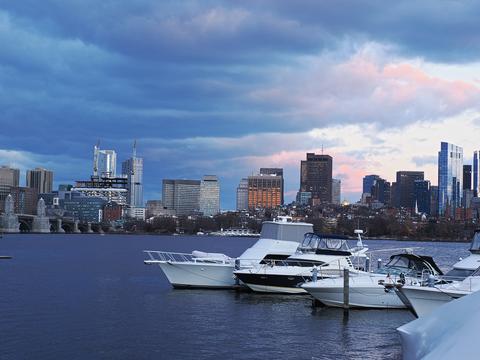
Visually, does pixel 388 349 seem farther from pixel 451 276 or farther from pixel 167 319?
pixel 167 319

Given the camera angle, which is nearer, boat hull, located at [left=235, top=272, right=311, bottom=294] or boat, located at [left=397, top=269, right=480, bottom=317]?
boat, located at [left=397, top=269, right=480, bottom=317]

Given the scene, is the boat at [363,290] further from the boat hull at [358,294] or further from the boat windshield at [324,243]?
the boat windshield at [324,243]

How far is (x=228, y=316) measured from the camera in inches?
1575

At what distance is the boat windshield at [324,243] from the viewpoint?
166 ft

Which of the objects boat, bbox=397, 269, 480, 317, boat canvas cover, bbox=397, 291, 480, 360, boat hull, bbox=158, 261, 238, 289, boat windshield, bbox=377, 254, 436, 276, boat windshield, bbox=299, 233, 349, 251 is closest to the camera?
boat canvas cover, bbox=397, 291, 480, 360

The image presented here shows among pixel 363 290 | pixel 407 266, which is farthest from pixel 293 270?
pixel 407 266

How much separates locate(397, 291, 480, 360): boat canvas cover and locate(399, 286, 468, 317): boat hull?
68.3 ft

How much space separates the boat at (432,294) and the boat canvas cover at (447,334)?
68.4 ft

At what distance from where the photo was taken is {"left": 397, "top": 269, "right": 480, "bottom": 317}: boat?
32.5 m

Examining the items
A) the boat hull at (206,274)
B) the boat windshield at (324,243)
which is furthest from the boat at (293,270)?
the boat hull at (206,274)

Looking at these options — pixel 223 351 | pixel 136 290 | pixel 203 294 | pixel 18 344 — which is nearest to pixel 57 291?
pixel 136 290

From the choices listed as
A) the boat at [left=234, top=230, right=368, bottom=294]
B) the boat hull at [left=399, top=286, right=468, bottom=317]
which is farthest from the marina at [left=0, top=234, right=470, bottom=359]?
the boat hull at [left=399, top=286, right=468, bottom=317]

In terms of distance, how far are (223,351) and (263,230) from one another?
26597 millimetres

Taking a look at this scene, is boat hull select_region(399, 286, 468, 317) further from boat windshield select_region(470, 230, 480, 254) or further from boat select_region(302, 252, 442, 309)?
boat windshield select_region(470, 230, 480, 254)
